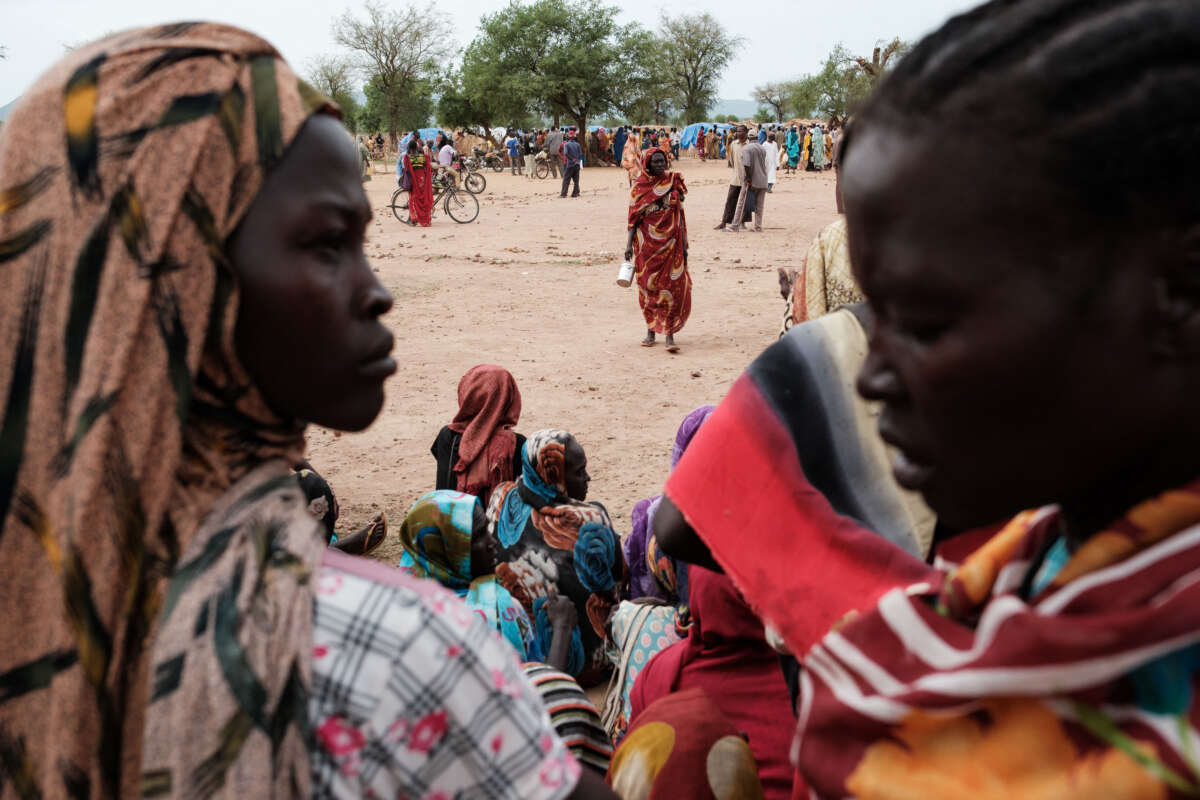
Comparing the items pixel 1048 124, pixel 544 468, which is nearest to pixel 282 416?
pixel 1048 124

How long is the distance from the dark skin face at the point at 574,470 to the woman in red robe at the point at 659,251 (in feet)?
17.6

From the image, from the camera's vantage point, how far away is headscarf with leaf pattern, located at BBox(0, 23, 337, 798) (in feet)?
3.09

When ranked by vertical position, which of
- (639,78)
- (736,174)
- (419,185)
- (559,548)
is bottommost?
(559,548)

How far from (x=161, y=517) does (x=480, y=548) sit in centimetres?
239

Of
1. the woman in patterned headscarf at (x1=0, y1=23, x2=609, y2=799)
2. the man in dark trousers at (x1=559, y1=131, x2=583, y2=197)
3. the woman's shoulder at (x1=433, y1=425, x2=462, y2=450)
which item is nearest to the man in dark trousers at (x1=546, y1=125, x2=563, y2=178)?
the man in dark trousers at (x1=559, y1=131, x2=583, y2=197)

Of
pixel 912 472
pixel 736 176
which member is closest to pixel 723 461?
pixel 912 472

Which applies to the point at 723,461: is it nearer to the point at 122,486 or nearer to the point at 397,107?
the point at 122,486

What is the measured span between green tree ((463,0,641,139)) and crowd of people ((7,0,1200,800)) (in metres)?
48.1

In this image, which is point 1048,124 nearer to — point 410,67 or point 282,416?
point 282,416

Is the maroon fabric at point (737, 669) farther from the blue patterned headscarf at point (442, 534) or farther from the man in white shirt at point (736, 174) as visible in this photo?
the man in white shirt at point (736, 174)

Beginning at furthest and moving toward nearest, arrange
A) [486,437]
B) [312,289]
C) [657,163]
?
[657,163] < [486,437] < [312,289]

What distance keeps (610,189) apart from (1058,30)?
29.1 m

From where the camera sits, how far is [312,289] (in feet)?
3.54

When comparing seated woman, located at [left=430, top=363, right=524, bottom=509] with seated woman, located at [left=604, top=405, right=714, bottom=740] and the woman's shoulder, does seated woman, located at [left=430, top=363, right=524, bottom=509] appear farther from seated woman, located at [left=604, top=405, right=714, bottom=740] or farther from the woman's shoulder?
seated woman, located at [left=604, top=405, right=714, bottom=740]
